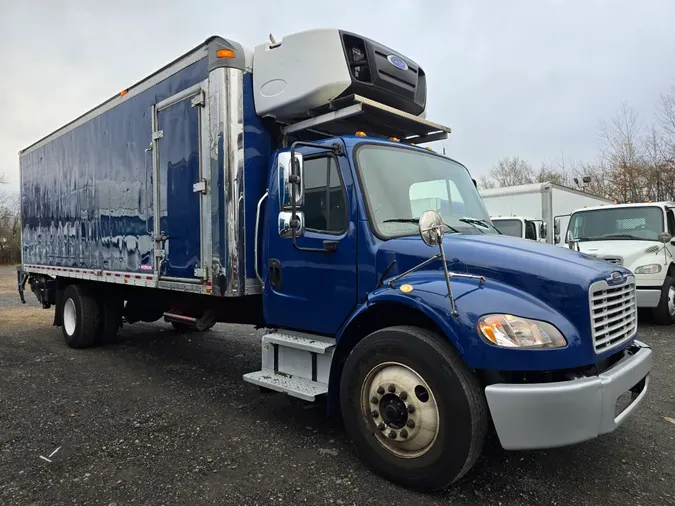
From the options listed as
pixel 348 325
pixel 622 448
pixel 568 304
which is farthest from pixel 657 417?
pixel 348 325

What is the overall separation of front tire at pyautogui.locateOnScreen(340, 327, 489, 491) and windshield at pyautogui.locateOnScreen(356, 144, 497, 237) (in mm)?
907

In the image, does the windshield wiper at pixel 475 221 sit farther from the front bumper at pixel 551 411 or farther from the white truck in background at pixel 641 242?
the white truck in background at pixel 641 242

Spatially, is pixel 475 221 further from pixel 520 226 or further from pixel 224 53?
pixel 520 226

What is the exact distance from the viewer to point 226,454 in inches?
140

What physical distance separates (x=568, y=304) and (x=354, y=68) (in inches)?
100.0

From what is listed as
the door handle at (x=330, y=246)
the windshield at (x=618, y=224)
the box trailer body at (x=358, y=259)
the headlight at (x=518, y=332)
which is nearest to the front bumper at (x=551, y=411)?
the box trailer body at (x=358, y=259)

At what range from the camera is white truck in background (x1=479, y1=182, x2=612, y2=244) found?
453 inches

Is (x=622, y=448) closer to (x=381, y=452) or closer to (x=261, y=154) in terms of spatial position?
(x=381, y=452)

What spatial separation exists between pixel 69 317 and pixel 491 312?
7.01m

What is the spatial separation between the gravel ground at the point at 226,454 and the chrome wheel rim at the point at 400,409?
0.29 m

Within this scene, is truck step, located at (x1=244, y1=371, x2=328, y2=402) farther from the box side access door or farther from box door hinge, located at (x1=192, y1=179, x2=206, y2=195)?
box door hinge, located at (x1=192, y1=179, x2=206, y2=195)

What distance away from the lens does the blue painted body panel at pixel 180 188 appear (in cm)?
471

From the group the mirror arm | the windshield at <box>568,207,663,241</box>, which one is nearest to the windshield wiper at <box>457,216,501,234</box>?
the mirror arm

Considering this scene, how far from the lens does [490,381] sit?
2.85 m
